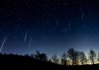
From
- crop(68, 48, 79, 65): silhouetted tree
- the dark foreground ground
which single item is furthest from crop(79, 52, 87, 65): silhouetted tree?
the dark foreground ground

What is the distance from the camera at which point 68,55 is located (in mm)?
93250

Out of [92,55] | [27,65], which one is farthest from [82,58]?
[27,65]

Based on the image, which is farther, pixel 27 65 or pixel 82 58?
pixel 82 58

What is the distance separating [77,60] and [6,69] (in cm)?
7032

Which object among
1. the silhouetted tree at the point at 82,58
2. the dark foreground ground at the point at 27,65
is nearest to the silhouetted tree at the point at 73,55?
the silhouetted tree at the point at 82,58

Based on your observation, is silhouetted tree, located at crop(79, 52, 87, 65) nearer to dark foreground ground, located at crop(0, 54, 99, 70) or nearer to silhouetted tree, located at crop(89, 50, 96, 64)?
silhouetted tree, located at crop(89, 50, 96, 64)

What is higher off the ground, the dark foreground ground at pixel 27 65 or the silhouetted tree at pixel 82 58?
the silhouetted tree at pixel 82 58

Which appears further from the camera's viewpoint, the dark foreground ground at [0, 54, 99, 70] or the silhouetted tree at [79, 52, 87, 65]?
the silhouetted tree at [79, 52, 87, 65]

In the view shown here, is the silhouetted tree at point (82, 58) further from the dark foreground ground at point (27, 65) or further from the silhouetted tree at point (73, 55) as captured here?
the dark foreground ground at point (27, 65)

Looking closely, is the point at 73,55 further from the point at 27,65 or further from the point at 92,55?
the point at 27,65

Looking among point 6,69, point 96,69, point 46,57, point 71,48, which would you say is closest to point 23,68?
point 6,69

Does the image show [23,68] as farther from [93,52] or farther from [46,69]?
[93,52]

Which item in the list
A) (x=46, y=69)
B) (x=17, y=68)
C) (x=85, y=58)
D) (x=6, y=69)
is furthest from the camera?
(x=85, y=58)

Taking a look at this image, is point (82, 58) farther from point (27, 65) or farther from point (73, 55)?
point (27, 65)
